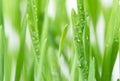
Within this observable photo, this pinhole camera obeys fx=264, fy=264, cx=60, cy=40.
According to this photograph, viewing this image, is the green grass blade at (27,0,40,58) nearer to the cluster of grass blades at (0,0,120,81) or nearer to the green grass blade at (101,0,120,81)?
the cluster of grass blades at (0,0,120,81)

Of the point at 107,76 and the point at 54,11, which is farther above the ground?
the point at 54,11

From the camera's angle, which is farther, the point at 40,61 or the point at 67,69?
the point at 67,69

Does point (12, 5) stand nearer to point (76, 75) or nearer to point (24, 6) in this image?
point (24, 6)

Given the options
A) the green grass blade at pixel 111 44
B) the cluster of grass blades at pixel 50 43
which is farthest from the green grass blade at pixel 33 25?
the green grass blade at pixel 111 44

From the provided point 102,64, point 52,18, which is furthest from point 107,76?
point 52,18

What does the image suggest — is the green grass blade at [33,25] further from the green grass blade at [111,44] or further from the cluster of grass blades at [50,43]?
the green grass blade at [111,44]

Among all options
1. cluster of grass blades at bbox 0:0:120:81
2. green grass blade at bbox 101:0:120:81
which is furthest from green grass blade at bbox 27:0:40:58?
green grass blade at bbox 101:0:120:81

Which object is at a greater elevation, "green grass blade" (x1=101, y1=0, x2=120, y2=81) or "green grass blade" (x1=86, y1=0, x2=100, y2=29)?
"green grass blade" (x1=86, y1=0, x2=100, y2=29)

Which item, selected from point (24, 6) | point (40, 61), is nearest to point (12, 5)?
point (24, 6)
